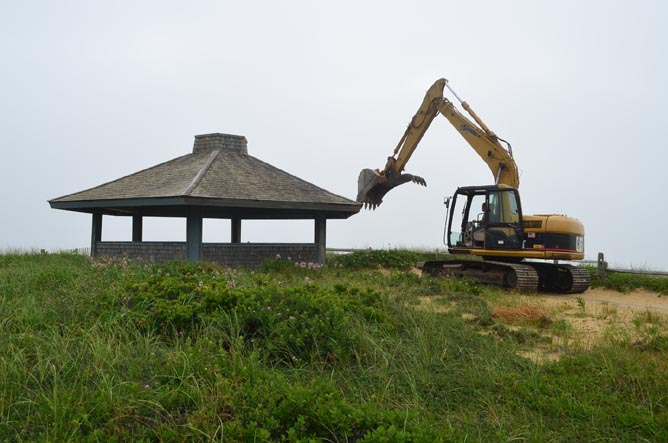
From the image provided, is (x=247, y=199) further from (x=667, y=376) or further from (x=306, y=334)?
(x=667, y=376)

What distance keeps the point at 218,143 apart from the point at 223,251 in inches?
216

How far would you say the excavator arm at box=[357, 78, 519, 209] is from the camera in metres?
15.5

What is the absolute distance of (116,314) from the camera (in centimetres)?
662

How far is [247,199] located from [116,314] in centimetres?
888

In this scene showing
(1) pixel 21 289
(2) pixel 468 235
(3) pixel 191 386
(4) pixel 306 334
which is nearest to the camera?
(3) pixel 191 386

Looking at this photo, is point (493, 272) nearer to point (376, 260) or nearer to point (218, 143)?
point (376, 260)

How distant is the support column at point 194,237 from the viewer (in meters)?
15.3

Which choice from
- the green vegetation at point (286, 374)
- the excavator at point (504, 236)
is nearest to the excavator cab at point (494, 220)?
the excavator at point (504, 236)

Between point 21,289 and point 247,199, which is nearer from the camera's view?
point 21,289

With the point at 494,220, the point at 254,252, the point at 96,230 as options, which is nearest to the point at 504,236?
the point at 494,220

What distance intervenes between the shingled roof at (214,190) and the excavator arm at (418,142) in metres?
1.53

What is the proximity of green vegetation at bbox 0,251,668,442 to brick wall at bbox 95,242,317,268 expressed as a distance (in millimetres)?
7464

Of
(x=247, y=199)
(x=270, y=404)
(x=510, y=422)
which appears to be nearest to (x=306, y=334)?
(x=270, y=404)

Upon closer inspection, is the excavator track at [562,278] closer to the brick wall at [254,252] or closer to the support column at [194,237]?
the brick wall at [254,252]
